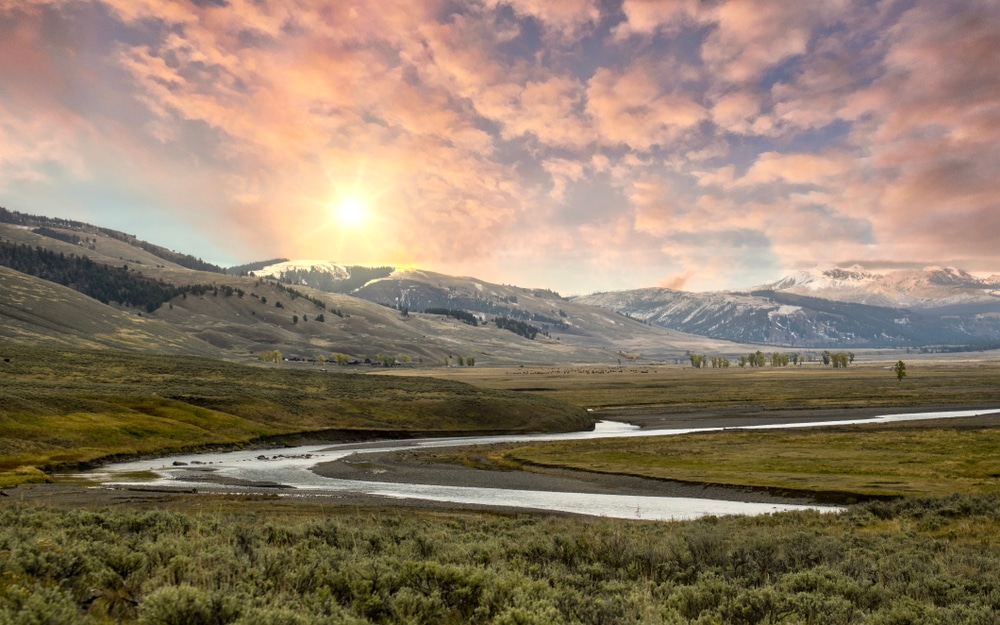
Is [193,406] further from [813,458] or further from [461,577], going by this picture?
[461,577]

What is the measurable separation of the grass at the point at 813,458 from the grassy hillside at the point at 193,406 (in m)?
29.9

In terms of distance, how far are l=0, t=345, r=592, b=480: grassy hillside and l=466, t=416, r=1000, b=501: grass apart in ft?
98.2

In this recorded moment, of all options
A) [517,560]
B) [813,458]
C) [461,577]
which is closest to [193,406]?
[813,458]

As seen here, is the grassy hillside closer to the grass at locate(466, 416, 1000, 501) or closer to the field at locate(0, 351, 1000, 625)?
the field at locate(0, 351, 1000, 625)

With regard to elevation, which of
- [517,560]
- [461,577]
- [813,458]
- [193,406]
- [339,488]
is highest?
[461,577]

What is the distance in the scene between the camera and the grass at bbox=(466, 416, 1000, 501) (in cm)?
5275

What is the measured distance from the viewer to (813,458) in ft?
224

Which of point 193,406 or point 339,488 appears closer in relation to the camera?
point 339,488

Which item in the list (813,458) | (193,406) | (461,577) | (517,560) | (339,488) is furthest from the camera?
(193,406)

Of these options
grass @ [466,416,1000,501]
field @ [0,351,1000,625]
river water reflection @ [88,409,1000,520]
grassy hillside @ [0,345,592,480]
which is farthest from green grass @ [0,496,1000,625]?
grassy hillside @ [0,345,592,480]

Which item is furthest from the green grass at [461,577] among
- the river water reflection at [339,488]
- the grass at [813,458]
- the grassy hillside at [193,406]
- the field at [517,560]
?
Answer: the grassy hillside at [193,406]

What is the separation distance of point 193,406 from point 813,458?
278ft

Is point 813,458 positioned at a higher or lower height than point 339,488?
higher

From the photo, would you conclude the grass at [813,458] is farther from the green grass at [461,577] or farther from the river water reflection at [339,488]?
the green grass at [461,577]
